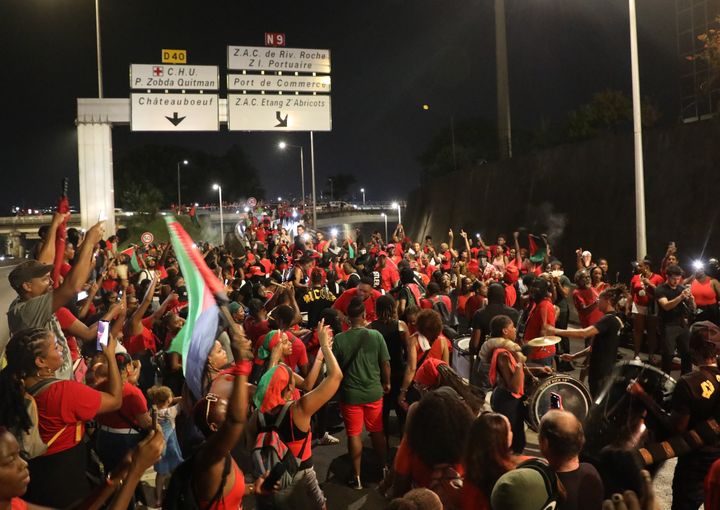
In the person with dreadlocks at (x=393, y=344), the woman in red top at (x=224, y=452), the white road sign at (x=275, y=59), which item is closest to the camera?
the woman in red top at (x=224, y=452)

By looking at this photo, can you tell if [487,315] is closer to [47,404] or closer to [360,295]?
[360,295]

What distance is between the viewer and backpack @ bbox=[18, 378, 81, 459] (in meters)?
3.51

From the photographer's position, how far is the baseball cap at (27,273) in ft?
14.6

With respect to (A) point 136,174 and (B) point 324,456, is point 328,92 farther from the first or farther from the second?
(A) point 136,174

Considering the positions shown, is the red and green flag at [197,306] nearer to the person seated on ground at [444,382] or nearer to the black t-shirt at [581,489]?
the black t-shirt at [581,489]

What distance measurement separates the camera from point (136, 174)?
96.6m

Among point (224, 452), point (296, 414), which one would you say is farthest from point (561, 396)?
point (224, 452)

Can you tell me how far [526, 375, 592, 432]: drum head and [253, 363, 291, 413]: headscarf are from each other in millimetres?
2562

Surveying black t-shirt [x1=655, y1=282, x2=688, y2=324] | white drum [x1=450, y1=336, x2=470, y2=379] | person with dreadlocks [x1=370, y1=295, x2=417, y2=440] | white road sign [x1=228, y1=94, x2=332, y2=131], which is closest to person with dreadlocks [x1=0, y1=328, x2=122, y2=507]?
person with dreadlocks [x1=370, y1=295, x2=417, y2=440]

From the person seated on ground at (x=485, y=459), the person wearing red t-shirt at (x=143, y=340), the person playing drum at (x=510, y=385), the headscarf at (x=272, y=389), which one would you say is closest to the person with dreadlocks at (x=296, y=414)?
the headscarf at (x=272, y=389)

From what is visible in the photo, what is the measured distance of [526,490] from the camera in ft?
9.48

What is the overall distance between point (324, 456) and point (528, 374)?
2342mm

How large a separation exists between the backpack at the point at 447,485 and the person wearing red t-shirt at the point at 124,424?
2.46 m

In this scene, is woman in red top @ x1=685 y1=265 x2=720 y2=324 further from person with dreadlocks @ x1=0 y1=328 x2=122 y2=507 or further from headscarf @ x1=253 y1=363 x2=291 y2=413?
person with dreadlocks @ x1=0 y1=328 x2=122 y2=507
